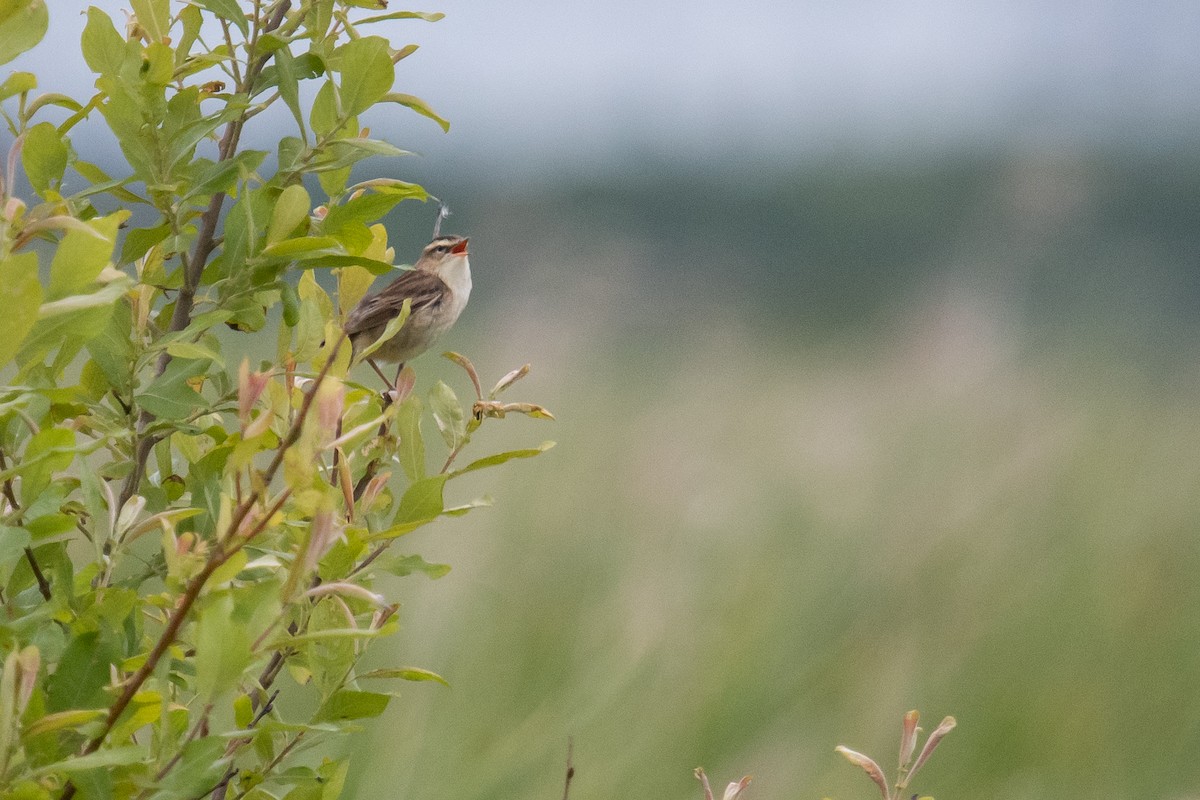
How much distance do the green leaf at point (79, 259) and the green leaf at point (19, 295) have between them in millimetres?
38

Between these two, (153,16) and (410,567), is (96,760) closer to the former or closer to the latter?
(410,567)

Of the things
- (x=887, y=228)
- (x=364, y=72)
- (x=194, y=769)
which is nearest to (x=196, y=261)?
(x=364, y=72)

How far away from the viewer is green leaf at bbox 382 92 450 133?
1021mm

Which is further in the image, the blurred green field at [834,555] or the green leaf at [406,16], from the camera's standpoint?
the blurred green field at [834,555]

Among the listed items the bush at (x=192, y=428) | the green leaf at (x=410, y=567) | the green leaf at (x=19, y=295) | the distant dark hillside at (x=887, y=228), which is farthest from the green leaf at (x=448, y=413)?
the distant dark hillside at (x=887, y=228)

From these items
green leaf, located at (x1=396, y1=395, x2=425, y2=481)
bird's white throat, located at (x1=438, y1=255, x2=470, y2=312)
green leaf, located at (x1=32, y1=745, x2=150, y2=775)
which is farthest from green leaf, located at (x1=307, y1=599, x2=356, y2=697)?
bird's white throat, located at (x1=438, y1=255, x2=470, y2=312)

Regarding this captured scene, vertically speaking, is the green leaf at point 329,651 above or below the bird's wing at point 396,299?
above

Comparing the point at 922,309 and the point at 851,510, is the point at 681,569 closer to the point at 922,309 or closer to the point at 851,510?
the point at 851,510

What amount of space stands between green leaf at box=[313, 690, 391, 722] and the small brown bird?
1827 mm

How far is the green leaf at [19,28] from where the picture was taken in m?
0.79

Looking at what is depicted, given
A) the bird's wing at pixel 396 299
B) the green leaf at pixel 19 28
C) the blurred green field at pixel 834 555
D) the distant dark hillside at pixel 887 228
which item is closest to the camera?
the green leaf at pixel 19 28

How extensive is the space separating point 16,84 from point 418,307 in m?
2.09

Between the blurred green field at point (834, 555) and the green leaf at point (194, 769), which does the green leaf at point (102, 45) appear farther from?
the blurred green field at point (834, 555)

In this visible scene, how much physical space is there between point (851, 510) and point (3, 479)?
390cm
